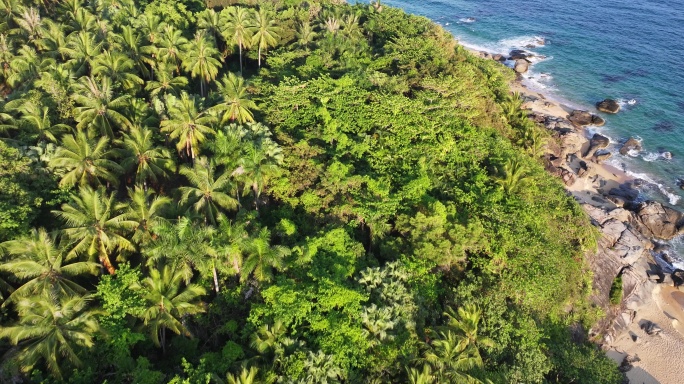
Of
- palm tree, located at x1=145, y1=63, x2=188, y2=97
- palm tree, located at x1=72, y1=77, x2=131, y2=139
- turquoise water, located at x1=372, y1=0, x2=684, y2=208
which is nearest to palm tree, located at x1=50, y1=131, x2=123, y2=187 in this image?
palm tree, located at x1=72, y1=77, x2=131, y2=139

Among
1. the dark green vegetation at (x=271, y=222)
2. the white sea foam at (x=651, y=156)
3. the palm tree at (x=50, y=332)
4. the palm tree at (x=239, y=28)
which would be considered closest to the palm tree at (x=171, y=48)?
the dark green vegetation at (x=271, y=222)

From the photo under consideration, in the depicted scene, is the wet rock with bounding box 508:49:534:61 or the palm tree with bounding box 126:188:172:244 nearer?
the palm tree with bounding box 126:188:172:244

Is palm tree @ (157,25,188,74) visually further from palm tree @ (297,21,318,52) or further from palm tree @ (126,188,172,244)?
palm tree @ (126,188,172,244)

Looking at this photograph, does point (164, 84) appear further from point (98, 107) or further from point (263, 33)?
point (263, 33)

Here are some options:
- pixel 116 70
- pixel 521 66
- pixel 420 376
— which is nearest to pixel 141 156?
pixel 116 70

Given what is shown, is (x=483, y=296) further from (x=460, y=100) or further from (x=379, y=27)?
(x=379, y=27)
